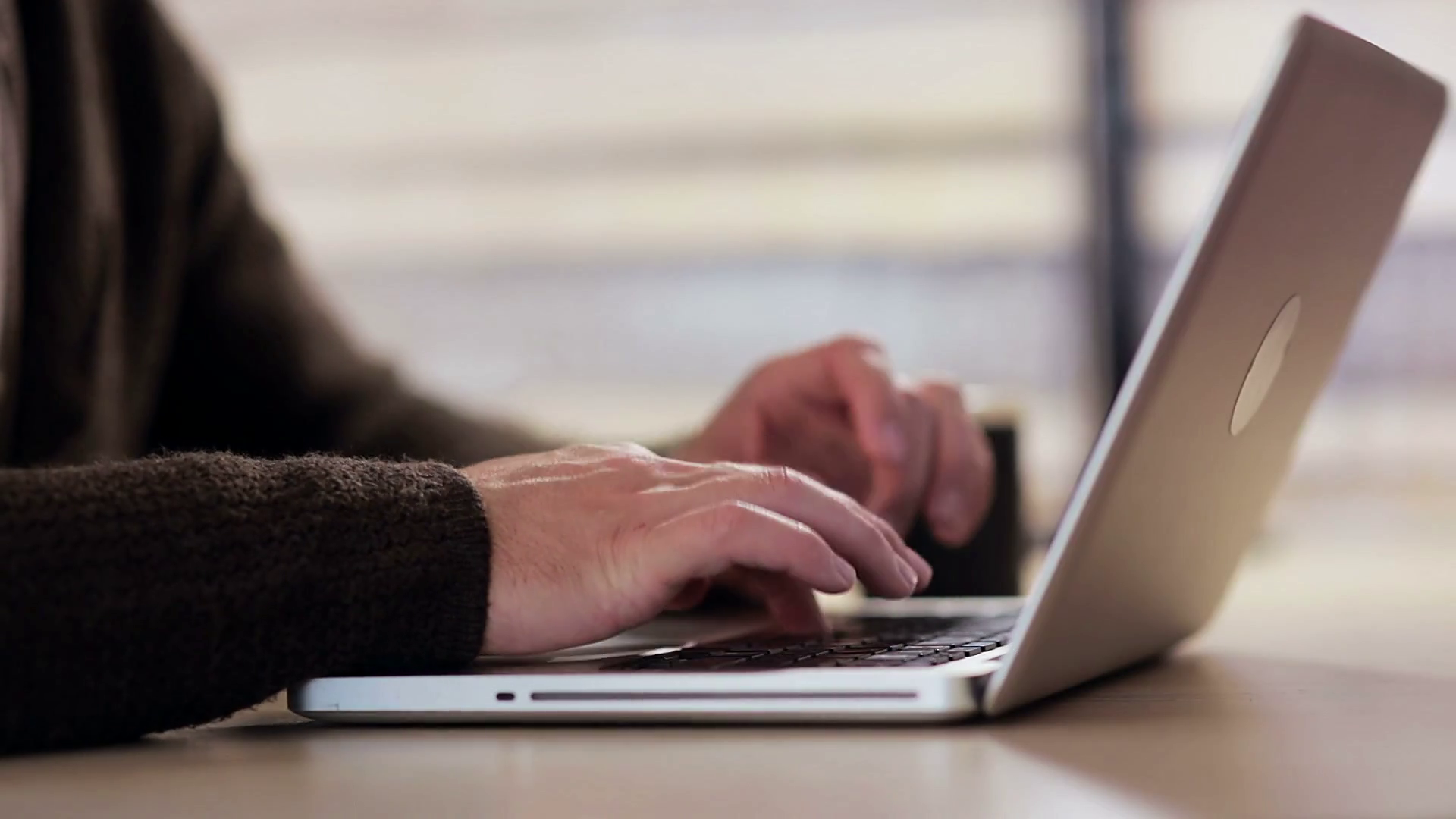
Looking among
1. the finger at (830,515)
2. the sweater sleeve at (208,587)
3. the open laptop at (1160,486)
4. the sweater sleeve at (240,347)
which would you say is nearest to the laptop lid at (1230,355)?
the open laptop at (1160,486)

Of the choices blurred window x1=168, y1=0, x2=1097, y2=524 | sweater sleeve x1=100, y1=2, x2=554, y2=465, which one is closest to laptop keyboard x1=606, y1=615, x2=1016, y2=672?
sweater sleeve x1=100, y1=2, x2=554, y2=465

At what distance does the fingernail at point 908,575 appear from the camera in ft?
2.14

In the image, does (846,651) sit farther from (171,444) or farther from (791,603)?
(171,444)

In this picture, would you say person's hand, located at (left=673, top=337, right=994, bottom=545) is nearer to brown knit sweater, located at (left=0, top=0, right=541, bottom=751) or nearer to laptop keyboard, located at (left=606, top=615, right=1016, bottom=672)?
laptop keyboard, located at (left=606, top=615, right=1016, bottom=672)

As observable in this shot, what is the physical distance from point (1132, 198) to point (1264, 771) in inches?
93.5

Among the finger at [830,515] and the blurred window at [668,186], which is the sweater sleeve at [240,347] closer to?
the finger at [830,515]

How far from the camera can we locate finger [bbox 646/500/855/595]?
1.96ft

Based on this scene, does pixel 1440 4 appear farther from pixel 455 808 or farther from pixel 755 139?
pixel 455 808

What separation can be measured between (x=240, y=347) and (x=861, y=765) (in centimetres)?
105

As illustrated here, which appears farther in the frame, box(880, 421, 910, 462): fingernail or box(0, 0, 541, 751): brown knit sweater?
box(880, 421, 910, 462): fingernail

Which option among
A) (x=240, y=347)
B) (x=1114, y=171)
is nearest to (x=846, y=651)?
(x=240, y=347)

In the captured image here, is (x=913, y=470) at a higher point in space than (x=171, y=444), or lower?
lower

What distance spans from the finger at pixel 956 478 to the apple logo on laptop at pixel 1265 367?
38 cm

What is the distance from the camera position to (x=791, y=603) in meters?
0.75
